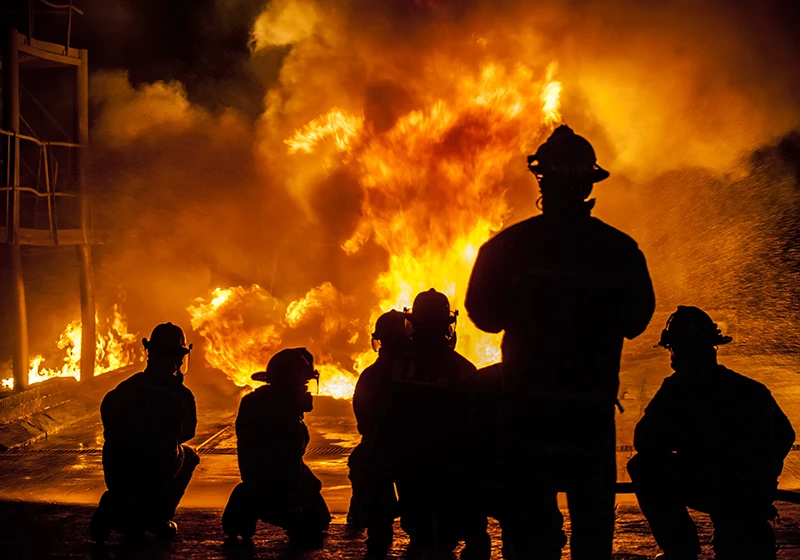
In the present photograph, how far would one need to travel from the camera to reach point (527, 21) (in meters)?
13.6

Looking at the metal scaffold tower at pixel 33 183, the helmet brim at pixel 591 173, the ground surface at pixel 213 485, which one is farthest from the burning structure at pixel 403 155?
the helmet brim at pixel 591 173

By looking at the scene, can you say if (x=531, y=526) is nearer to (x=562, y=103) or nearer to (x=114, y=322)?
(x=562, y=103)

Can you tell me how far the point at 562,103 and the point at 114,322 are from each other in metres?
9.39

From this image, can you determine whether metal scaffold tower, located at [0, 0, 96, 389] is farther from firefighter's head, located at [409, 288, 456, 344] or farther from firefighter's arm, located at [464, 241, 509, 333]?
firefighter's arm, located at [464, 241, 509, 333]

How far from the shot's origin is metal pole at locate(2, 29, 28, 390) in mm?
12039

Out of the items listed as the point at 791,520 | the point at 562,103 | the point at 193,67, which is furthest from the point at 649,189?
the point at 791,520

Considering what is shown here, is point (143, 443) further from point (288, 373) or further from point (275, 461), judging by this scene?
point (288, 373)

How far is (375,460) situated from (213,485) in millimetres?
4102

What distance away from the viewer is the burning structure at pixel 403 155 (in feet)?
43.0

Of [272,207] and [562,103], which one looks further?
[272,207]

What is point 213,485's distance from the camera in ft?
26.7

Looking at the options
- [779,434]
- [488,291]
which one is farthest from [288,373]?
[779,434]

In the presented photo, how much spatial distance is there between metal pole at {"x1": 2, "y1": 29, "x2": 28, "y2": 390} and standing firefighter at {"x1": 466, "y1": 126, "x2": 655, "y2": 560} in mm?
10253

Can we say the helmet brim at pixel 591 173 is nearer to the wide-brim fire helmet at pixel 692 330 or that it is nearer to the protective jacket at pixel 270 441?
the wide-brim fire helmet at pixel 692 330
